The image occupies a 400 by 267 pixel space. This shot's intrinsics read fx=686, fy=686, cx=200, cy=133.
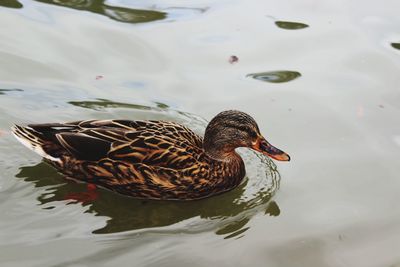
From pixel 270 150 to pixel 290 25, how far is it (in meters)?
3.35

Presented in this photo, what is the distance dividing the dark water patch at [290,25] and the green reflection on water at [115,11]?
1529 mm

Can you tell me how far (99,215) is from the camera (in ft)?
18.8

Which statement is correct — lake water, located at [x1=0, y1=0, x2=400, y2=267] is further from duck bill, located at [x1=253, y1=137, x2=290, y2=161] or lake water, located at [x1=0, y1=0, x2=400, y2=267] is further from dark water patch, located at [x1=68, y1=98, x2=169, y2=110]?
duck bill, located at [x1=253, y1=137, x2=290, y2=161]

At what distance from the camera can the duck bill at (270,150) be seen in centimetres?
612

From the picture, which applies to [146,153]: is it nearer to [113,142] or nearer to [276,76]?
[113,142]

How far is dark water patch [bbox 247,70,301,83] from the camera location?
313 inches

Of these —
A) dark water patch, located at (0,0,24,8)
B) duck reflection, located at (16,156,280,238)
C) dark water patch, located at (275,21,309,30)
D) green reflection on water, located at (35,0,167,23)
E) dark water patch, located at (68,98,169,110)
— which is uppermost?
dark water patch, located at (0,0,24,8)

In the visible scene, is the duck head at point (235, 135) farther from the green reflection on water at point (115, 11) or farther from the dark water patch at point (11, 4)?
the dark water patch at point (11, 4)

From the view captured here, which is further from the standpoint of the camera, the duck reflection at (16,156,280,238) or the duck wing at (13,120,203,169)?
the duck wing at (13,120,203,169)

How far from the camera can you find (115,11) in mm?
9219

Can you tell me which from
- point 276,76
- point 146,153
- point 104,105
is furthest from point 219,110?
point 146,153

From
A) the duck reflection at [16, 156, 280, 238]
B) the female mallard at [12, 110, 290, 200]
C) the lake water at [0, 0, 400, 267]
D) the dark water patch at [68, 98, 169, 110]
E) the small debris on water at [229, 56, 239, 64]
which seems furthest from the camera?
the small debris on water at [229, 56, 239, 64]

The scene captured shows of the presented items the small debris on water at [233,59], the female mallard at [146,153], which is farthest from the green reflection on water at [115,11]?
the female mallard at [146,153]

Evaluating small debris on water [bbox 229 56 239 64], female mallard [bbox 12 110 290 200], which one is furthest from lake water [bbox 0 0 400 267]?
female mallard [bbox 12 110 290 200]
